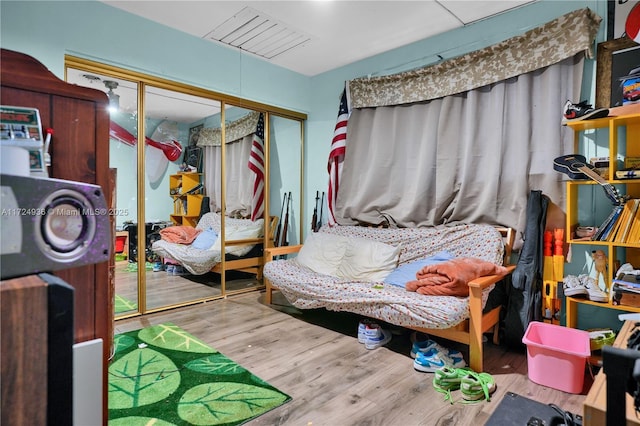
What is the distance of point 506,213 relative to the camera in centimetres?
272

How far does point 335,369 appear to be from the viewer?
215cm

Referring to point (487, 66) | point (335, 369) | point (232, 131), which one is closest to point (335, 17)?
point (487, 66)

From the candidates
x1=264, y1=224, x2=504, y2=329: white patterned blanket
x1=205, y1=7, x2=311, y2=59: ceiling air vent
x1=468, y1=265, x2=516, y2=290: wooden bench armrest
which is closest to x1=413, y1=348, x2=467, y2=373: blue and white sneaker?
x1=264, y1=224, x2=504, y2=329: white patterned blanket

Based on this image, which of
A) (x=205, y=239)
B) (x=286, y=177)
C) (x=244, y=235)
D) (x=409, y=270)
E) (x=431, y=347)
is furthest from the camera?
(x=286, y=177)

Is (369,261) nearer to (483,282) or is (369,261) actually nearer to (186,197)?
(483,282)

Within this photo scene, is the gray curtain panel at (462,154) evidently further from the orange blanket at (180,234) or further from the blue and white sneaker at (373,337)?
the orange blanket at (180,234)

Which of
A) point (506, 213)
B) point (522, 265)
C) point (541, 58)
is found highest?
point (541, 58)

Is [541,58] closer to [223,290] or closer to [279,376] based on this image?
[279,376]

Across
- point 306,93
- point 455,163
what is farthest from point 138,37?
point 455,163

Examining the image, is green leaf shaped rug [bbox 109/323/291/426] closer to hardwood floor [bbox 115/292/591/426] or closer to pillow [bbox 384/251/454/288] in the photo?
hardwood floor [bbox 115/292/591/426]

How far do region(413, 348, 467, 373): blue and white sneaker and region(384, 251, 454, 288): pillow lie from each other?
576mm

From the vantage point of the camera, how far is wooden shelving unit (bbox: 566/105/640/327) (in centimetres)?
205

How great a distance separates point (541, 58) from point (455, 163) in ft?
3.13

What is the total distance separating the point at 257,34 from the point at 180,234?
6.73ft
